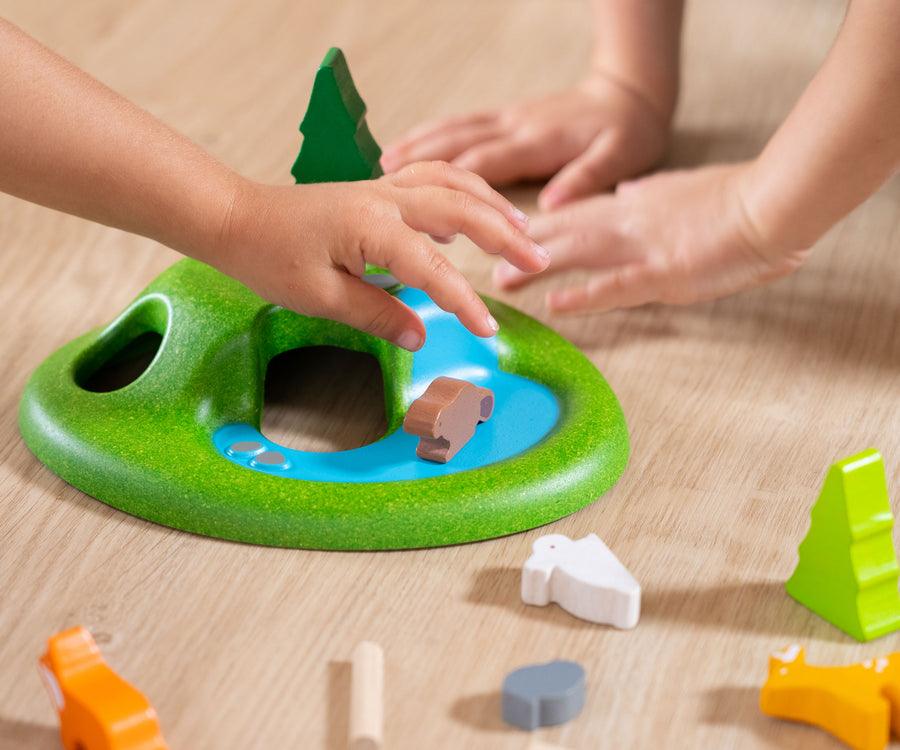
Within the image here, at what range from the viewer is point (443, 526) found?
0.61 meters

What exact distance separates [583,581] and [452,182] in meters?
0.26

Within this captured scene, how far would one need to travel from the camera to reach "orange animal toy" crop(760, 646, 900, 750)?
479mm

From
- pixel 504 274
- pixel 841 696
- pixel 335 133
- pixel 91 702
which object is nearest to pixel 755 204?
pixel 504 274

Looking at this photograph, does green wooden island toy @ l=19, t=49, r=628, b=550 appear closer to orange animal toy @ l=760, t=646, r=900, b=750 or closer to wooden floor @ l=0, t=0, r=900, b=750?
wooden floor @ l=0, t=0, r=900, b=750

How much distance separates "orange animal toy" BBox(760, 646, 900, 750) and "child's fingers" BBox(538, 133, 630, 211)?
1.82 ft

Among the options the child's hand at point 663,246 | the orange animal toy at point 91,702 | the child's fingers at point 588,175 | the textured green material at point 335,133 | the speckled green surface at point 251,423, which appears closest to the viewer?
the orange animal toy at point 91,702

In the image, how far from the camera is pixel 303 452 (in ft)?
2.19

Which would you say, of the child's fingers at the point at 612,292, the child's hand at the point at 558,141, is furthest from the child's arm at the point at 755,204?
the child's hand at the point at 558,141

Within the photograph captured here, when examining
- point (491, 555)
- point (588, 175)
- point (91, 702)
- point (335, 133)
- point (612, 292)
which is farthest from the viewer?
point (588, 175)

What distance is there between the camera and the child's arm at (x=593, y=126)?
3.31ft

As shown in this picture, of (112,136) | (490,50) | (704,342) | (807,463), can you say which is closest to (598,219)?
(704,342)

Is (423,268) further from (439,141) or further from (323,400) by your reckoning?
(439,141)

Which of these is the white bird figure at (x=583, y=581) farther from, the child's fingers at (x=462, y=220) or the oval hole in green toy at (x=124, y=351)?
the oval hole in green toy at (x=124, y=351)

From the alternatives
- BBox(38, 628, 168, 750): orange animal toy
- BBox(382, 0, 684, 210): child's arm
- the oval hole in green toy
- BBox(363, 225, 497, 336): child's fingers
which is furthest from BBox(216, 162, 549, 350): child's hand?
BBox(382, 0, 684, 210): child's arm
